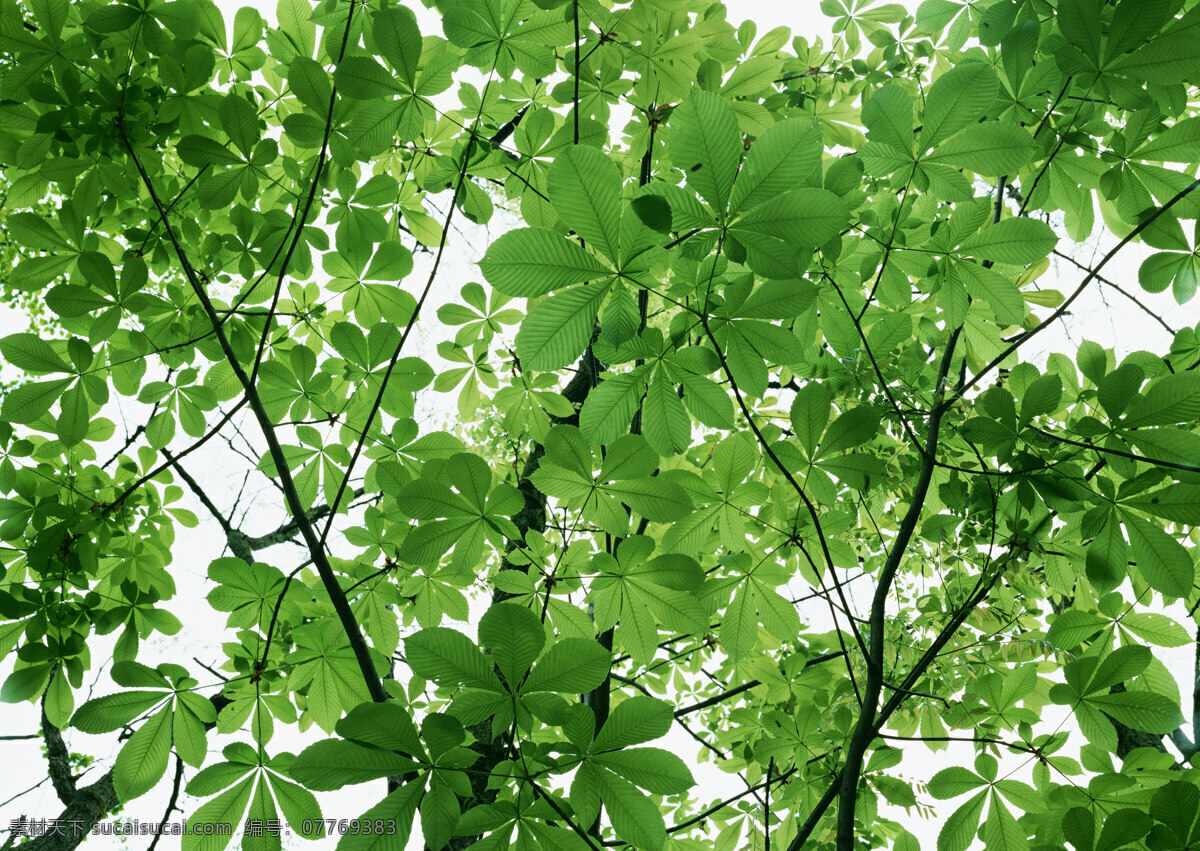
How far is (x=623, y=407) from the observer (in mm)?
1139

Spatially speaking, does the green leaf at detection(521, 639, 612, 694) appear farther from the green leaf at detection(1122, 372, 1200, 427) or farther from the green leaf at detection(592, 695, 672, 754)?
the green leaf at detection(1122, 372, 1200, 427)

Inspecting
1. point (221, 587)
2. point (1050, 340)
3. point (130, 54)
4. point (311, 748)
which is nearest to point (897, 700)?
point (311, 748)

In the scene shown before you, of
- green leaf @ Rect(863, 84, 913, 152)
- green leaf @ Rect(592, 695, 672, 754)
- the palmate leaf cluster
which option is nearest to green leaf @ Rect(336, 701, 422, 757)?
the palmate leaf cluster

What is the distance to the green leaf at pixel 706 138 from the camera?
2.60 ft

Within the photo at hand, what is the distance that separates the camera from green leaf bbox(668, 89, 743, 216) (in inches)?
31.2

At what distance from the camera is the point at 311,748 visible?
2.98ft

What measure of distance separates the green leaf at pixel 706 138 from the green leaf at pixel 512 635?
603 millimetres

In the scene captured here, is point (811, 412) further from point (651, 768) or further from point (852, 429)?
point (651, 768)

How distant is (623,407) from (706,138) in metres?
0.46

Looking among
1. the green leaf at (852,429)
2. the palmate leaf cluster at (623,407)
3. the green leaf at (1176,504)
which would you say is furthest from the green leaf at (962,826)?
the green leaf at (852,429)

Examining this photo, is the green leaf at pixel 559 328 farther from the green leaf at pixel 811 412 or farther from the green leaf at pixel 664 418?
the green leaf at pixel 811 412

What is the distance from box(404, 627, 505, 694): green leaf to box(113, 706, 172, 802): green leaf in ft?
2.26

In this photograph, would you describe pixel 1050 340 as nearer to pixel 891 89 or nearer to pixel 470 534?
pixel 891 89

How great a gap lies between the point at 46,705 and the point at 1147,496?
2.25 meters
